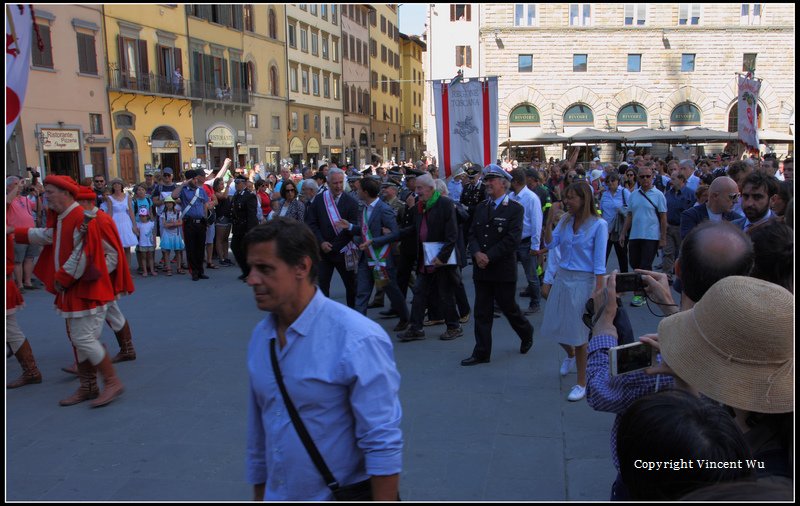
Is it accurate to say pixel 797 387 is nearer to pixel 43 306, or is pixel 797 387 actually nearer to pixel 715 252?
pixel 715 252

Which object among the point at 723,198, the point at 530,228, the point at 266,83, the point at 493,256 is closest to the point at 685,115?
the point at 266,83

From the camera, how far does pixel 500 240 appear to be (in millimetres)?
5797

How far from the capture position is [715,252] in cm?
238

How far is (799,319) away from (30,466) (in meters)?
4.27

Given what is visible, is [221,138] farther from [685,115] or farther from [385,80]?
[685,115]

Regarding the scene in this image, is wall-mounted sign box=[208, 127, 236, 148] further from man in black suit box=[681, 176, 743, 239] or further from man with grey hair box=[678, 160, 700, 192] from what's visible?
man in black suit box=[681, 176, 743, 239]

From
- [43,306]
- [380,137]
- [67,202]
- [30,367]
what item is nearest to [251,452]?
[67,202]

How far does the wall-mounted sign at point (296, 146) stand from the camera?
42.8m

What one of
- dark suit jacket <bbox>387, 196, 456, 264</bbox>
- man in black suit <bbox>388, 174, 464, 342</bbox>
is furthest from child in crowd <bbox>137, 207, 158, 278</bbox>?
dark suit jacket <bbox>387, 196, 456, 264</bbox>

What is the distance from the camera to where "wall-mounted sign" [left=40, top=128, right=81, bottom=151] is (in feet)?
79.9

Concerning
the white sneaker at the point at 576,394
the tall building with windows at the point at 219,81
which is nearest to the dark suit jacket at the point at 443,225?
the white sneaker at the point at 576,394

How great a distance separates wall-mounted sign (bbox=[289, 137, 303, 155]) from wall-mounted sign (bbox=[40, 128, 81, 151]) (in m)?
17.9

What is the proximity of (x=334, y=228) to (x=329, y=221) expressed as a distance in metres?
0.12

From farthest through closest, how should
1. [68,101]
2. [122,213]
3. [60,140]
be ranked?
[68,101], [60,140], [122,213]
